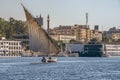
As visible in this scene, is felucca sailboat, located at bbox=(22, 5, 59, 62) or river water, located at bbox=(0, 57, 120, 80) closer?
river water, located at bbox=(0, 57, 120, 80)

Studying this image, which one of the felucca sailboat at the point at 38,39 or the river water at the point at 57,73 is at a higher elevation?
the felucca sailboat at the point at 38,39

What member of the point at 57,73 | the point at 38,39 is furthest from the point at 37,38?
the point at 57,73

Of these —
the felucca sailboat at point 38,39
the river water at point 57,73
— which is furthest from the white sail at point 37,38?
the river water at point 57,73

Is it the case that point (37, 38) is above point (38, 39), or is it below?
above

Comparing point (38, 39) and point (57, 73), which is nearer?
point (57, 73)

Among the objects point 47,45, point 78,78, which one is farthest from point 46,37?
point 78,78

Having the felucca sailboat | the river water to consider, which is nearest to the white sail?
the felucca sailboat

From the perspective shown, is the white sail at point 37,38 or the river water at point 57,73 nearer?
the river water at point 57,73

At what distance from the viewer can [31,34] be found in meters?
120

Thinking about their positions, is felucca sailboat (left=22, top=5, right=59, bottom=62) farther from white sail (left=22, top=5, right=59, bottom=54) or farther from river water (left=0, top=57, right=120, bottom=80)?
river water (left=0, top=57, right=120, bottom=80)

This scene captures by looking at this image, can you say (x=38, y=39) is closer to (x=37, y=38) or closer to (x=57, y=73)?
(x=37, y=38)

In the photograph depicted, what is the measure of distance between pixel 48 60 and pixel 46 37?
784 centimetres

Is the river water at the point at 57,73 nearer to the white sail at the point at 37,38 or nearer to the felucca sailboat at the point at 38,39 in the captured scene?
the felucca sailboat at the point at 38,39

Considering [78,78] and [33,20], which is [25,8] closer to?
[33,20]
